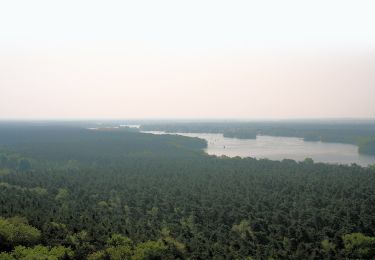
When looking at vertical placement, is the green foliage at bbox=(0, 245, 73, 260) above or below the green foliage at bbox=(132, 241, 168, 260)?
above

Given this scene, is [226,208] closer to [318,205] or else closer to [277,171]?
[318,205]

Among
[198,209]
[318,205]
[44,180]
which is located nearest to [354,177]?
[318,205]

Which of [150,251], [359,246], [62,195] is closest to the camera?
[150,251]

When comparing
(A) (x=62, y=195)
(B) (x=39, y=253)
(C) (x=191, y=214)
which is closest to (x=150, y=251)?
(B) (x=39, y=253)

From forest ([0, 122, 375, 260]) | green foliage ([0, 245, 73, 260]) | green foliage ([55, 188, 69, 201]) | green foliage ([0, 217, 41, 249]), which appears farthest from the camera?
green foliage ([55, 188, 69, 201])

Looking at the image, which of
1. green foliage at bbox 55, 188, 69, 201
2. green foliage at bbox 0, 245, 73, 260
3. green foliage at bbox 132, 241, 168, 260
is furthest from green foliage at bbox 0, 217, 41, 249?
green foliage at bbox 55, 188, 69, 201

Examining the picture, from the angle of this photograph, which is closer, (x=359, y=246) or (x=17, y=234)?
(x=17, y=234)

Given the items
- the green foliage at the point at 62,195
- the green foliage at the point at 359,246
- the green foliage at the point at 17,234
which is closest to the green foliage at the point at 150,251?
the green foliage at the point at 17,234

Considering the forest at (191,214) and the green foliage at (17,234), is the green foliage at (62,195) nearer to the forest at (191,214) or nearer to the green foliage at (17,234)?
the forest at (191,214)

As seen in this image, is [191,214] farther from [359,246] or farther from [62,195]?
[62,195]

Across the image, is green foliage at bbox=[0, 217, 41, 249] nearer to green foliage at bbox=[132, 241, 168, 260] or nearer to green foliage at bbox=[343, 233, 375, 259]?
green foliage at bbox=[132, 241, 168, 260]
